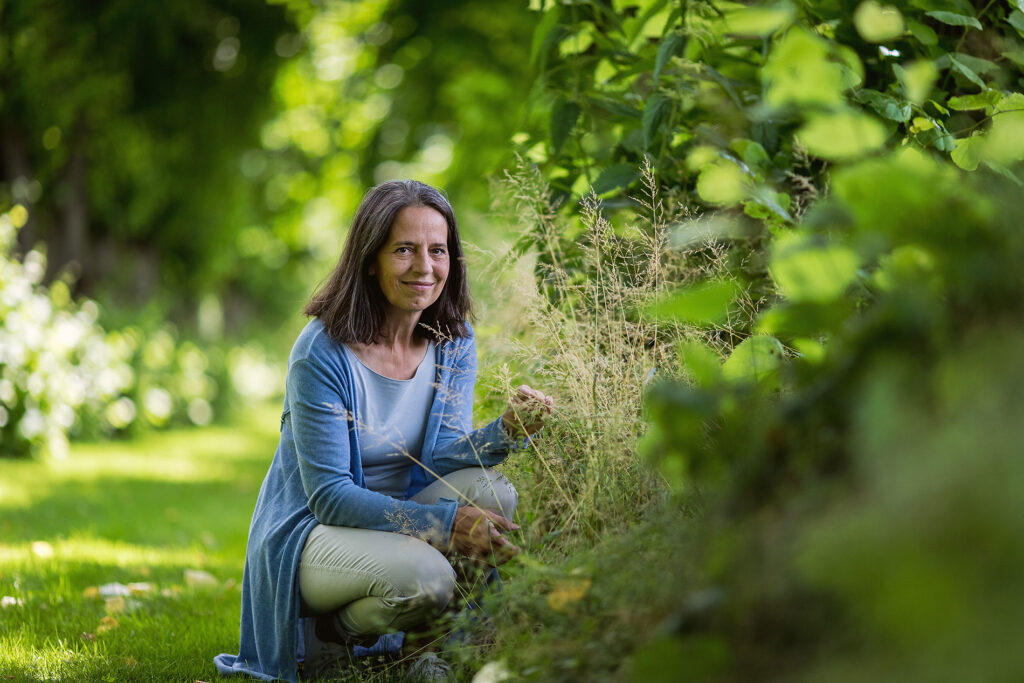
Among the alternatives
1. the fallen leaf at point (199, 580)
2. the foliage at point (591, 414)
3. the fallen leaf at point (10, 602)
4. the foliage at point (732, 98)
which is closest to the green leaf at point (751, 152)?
the foliage at point (732, 98)

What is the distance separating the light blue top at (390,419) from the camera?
262 centimetres

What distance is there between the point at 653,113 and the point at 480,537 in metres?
1.42

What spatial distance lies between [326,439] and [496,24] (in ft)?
21.6

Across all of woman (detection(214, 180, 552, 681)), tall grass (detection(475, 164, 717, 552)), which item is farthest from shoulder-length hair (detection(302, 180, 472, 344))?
tall grass (detection(475, 164, 717, 552))

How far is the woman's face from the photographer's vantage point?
265 cm

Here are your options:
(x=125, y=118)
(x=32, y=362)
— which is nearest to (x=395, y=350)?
(x=32, y=362)

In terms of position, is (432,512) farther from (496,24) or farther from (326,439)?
(496,24)

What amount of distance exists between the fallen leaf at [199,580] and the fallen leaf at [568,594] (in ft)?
8.50

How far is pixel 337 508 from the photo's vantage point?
→ 2383 mm

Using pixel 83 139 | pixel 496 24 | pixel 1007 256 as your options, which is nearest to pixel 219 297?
pixel 83 139

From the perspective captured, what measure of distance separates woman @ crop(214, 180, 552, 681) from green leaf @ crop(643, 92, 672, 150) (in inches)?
26.5

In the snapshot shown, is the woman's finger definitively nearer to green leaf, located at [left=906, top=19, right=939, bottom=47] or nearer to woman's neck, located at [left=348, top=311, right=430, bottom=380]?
woman's neck, located at [left=348, top=311, right=430, bottom=380]

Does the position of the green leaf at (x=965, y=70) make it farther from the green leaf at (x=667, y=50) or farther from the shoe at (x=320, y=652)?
the shoe at (x=320, y=652)

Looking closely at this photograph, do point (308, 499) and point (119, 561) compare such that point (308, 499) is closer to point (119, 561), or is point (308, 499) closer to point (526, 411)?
point (526, 411)
